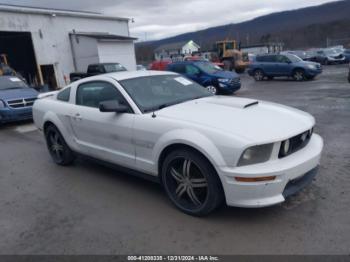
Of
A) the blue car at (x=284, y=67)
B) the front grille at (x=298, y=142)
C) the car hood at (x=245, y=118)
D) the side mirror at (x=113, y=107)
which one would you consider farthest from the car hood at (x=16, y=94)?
the blue car at (x=284, y=67)

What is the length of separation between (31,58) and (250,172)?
23.6 metres

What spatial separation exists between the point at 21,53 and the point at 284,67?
63.7 feet

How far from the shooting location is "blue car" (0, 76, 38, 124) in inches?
361

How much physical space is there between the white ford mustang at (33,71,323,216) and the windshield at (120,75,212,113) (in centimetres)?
A: 1

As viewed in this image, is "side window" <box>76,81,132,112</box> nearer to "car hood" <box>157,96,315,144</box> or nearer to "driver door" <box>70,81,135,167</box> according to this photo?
"driver door" <box>70,81,135,167</box>

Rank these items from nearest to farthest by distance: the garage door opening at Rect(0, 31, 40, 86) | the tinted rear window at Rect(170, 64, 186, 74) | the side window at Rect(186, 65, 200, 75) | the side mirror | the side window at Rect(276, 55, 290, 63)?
1. the side mirror
2. the side window at Rect(186, 65, 200, 75)
3. the tinted rear window at Rect(170, 64, 186, 74)
4. the side window at Rect(276, 55, 290, 63)
5. the garage door opening at Rect(0, 31, 40, 86)

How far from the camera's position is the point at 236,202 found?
3.07m

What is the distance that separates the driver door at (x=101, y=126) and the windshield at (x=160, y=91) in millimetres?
178

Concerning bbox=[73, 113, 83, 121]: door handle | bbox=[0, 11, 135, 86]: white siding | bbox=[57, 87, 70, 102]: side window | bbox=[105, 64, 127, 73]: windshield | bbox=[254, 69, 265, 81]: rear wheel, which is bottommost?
bbox=[254, 69, 265, 81]: rear wheel

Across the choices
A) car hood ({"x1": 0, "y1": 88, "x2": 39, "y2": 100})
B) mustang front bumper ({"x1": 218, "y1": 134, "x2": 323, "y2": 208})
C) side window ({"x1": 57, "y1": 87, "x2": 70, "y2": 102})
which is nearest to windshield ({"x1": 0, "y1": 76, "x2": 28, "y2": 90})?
car hood ({"x1": 0, "y1": 88, "x2": 39, "y2": 100})

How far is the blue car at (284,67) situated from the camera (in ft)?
55.4

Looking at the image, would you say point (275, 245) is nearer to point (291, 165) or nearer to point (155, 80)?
point (291, 165)

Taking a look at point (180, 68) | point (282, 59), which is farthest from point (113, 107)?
point (282, 59)

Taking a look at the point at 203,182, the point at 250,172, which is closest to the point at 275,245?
the point at 250,172
